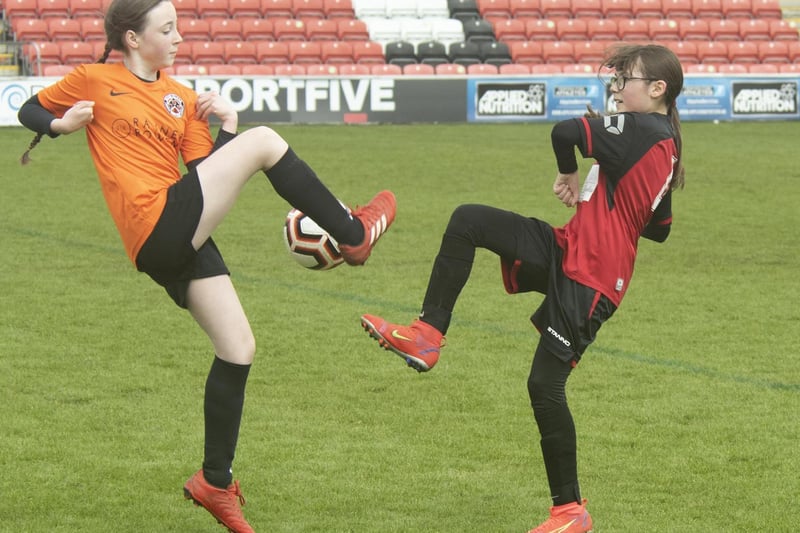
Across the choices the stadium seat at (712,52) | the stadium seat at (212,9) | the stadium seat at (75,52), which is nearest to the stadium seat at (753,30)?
the stadium seat at (712,52)

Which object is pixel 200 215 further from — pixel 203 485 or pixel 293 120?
pixel 293 120

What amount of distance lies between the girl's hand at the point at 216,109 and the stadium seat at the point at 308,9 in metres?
24.6

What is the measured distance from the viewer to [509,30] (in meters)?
29.4

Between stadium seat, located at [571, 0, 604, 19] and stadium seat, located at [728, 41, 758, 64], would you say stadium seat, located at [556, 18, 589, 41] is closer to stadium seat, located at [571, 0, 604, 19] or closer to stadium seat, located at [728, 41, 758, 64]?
stadium seat, located at [571, 0, 604, 19]

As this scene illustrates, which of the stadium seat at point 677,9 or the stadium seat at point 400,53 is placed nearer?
the stadium seat at point 400,53

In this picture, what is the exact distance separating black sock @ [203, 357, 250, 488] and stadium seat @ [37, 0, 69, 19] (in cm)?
2416

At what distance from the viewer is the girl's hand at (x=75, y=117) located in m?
4.43

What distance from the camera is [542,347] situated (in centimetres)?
461

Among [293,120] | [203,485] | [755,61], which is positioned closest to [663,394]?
[203,485]

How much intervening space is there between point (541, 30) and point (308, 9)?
18.8 feet

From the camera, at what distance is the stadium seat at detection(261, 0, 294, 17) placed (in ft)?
94.1

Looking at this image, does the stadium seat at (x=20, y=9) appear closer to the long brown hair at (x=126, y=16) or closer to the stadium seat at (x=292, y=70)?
the stadium seat at (x=292, y=70)

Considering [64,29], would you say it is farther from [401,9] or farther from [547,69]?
[547,69]

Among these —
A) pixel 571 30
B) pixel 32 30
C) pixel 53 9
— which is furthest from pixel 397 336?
pixel 571 30
